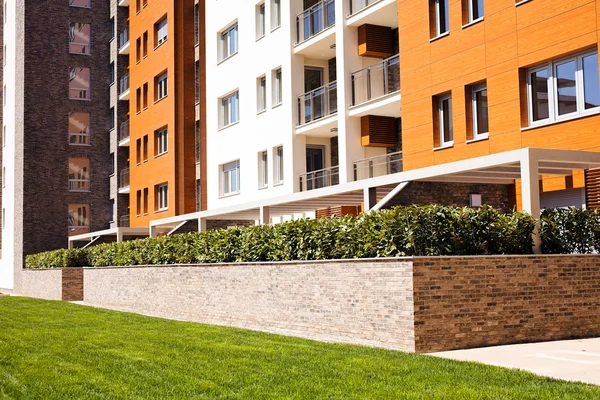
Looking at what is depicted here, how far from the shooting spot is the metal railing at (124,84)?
4645 cm

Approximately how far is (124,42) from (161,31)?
8.06 meters

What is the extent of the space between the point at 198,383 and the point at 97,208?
41.5 meters

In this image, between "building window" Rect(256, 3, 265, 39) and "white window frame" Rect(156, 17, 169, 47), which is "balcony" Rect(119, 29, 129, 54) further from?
"building window" Rect(256, 3, 265, 39)

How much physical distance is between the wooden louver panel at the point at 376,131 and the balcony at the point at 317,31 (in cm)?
316

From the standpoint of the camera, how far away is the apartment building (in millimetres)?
47062

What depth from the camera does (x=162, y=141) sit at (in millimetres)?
39562

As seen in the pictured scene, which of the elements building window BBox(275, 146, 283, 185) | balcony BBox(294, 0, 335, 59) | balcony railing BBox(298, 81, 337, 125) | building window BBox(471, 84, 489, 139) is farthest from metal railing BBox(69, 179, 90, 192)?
building window BBox(471, 84, 489, 139)

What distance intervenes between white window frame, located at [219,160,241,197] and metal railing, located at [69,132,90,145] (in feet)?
61.7

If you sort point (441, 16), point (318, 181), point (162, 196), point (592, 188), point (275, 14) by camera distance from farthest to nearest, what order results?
point (162, 196) → point (275, 14) → point (318, 181) → point (441, 16) → point (592, 188)

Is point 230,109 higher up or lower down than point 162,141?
higher up

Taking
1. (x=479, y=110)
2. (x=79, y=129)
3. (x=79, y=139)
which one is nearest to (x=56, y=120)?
(x=79, y=139)

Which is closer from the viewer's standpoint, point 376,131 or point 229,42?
point 376,131

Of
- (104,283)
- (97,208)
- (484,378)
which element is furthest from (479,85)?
(97,208)

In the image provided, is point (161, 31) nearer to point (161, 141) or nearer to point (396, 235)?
point (161, 141)
